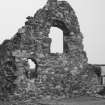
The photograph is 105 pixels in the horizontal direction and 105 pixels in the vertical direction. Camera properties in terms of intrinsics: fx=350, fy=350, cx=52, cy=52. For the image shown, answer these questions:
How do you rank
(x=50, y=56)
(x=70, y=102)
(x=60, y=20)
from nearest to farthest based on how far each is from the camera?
(x=70, y=102) < (x=50, y=56) < (x=60, y=20)

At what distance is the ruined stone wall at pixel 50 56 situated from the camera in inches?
579

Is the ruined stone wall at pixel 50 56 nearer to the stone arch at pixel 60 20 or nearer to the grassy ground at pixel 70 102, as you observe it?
the stone arch at pixel 60 20

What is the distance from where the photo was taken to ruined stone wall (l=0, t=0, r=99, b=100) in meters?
14.7

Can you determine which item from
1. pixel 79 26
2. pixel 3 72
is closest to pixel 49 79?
pixel 3 72

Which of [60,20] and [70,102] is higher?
[60,20]

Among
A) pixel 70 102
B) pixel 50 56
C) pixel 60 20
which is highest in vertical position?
pixel 60 20

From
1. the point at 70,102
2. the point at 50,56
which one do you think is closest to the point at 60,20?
the point at 50,56

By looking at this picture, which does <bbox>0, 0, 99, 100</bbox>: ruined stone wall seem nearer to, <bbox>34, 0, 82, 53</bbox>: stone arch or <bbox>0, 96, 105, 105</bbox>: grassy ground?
<bbox>34, 0, 82, 53</bbox>: stone arch

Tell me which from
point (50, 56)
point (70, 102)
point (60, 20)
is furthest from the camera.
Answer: point (60, 20)

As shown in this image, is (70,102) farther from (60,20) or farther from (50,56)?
(60,20)

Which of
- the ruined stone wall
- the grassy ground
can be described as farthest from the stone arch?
the grassy ground

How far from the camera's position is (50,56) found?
15516 millimetres

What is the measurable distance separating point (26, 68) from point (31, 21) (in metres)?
2.06

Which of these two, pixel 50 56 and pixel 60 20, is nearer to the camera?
pixel 50 56
